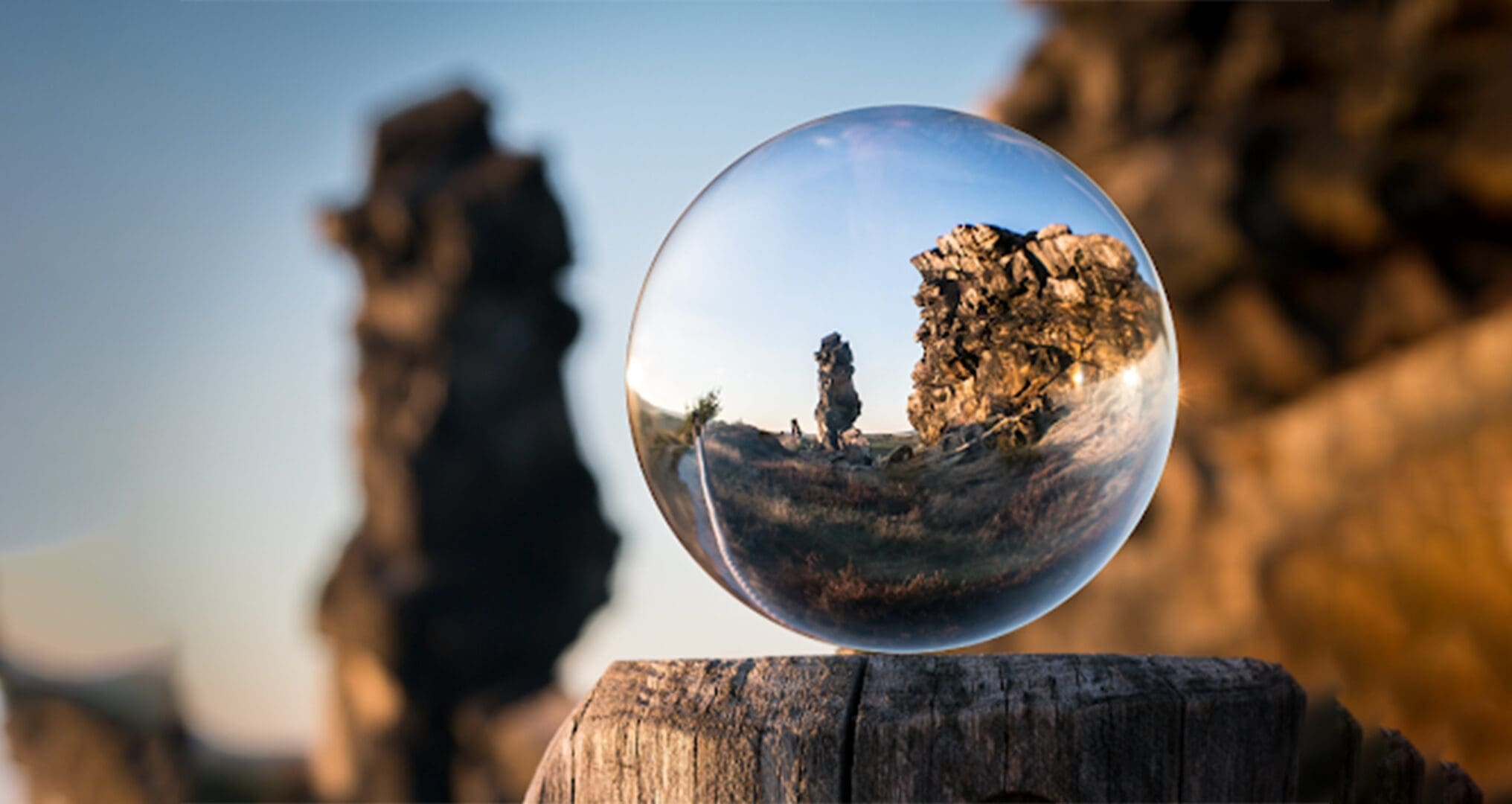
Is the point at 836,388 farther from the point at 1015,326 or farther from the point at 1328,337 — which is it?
the point at 1328,337

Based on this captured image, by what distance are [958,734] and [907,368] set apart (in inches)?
18.1

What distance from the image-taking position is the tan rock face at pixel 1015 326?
54.1 inches

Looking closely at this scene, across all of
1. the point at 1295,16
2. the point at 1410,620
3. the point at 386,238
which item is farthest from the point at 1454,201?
the point at 386,238

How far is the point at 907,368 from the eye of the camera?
137cm

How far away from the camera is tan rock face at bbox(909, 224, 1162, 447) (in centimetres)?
137

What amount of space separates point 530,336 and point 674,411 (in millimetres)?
9725

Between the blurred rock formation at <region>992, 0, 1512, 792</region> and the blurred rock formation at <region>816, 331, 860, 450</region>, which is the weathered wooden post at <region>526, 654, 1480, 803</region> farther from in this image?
the blurred rock formation at <region>992, 0, 1512, 792</region>

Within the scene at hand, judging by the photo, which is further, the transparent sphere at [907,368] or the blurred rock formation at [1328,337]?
the blurred rock formation at [1328,337]

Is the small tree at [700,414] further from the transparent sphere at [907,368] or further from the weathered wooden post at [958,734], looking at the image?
the weathered wooden post at [958,734]

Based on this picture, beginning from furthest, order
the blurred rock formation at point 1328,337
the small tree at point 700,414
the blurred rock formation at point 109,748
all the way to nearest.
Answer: the blurred rock formation at point 109,748 → the blurred rock formation at point 1328,337 → the small tree at point 700,414

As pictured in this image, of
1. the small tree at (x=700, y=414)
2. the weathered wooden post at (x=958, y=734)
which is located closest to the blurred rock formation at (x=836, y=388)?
the small tree at (x=700, y=414)

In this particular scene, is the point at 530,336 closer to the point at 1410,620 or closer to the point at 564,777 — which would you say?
the point at 1410,620

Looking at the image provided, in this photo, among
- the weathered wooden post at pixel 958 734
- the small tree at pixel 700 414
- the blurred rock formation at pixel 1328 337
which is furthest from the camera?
the blurred rock formation at pixel 1328 337

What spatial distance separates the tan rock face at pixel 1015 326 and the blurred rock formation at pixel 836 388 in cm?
8
